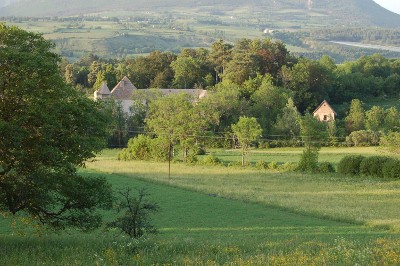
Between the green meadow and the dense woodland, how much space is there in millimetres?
8165

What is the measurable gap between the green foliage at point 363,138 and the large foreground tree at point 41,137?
6604 centimetres

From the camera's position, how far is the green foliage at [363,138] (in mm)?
82875

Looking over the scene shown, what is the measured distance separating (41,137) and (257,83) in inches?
3208

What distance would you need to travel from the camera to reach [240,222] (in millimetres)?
32062

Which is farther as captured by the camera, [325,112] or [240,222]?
[325,112]

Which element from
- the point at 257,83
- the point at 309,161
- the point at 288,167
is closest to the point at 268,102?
the point at 257,83

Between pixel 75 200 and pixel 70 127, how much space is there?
89.8 inches

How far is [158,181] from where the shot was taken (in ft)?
168

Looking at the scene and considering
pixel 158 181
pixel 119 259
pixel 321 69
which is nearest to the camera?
pixel 119 259

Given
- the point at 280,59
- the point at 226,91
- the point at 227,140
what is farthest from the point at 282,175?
the point at 280,59

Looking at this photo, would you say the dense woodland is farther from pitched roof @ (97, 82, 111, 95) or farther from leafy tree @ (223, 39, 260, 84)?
pitched roof @ (97, 82, 111, 95)

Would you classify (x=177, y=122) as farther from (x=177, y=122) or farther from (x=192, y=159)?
(x=192, y=159)

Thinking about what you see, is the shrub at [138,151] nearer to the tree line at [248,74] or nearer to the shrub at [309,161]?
the shrub at [309,161]

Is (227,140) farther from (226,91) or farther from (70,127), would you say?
(70,127)
